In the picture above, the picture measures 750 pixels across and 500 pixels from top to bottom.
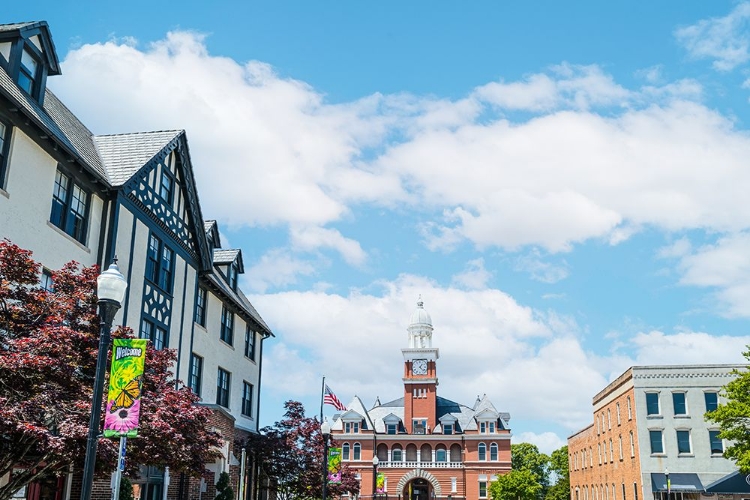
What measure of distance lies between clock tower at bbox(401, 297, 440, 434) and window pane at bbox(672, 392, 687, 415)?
4288cm

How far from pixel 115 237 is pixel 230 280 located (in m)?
12.9

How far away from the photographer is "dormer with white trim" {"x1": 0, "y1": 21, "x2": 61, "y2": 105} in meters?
18.6

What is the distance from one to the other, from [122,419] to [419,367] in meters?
79.5

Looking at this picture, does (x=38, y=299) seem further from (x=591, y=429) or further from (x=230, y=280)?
(x=591, y=429)

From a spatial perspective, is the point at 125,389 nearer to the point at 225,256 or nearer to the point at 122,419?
the point at 122,419

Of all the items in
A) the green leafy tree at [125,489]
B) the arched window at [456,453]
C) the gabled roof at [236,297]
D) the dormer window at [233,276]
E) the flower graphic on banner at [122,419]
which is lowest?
the green leafy tree at [125,489]

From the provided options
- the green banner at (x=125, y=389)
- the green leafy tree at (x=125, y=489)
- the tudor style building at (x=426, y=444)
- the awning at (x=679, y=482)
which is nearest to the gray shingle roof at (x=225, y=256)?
the green leafy tree at (x=125, y=489)

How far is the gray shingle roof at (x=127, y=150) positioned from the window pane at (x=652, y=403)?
3585 cm

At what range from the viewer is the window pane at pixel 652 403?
4750cm

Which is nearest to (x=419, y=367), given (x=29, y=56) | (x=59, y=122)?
(x=59, y=122)

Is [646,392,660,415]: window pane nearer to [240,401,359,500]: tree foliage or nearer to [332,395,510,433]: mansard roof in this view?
[240,401,359,500]: tree foliage

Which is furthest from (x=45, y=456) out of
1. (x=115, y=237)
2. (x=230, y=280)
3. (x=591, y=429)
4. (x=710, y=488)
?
(x=591, y=429)

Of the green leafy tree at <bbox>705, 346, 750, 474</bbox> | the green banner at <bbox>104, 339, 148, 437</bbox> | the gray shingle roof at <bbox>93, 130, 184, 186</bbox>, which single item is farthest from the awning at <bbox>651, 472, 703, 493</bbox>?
the green banner at <bbox>104, 339, 148, 437</bbox>

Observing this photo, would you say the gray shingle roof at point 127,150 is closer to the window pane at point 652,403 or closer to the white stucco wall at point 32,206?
the white stucco wall at point 32,206
